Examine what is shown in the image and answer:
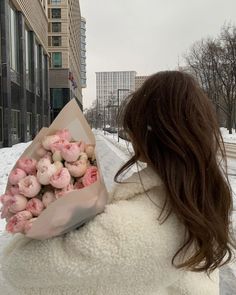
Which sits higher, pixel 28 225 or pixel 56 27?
pixel 56 27

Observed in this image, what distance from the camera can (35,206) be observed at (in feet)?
4.90

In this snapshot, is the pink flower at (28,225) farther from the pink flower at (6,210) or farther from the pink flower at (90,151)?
the pink flower at (90,151)

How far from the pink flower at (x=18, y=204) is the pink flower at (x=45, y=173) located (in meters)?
0.08

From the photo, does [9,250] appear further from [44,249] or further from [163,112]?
[163,112]

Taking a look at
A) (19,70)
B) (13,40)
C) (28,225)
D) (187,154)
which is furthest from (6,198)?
(19,70)

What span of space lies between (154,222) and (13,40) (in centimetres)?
3320

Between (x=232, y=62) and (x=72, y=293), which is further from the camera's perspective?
(x=232, y=62)

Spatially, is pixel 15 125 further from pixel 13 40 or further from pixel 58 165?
pixel 58 165

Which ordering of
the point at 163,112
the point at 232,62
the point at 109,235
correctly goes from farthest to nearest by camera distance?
the point at 232,62, the point at 163,112, the point at 109,235

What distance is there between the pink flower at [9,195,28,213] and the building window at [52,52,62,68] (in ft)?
279

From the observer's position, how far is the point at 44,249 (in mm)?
1482

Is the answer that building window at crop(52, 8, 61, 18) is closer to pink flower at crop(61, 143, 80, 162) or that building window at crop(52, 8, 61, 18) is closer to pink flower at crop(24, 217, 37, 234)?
pink flower at crop(61, 143, 80, 162)

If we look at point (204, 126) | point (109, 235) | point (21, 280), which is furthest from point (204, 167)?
point (21, 280)

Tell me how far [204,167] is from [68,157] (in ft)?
1.46
